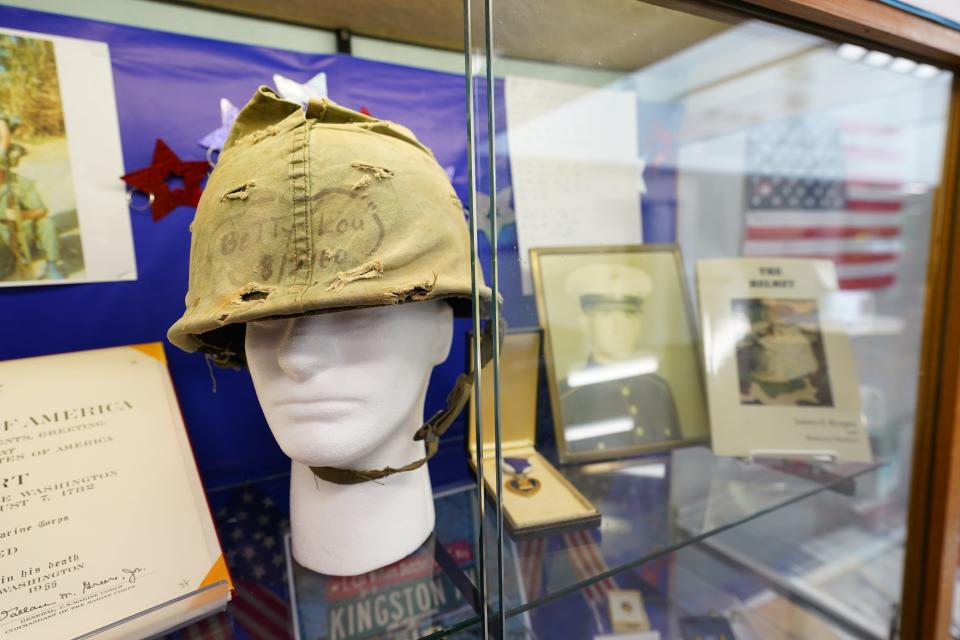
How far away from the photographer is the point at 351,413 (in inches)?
23.2

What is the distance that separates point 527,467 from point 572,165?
0.55m

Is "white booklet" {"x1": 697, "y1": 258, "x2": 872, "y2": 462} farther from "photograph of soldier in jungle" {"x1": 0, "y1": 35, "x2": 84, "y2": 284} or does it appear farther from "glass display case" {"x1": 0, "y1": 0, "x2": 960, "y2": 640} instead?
"photograph of soldier in jungle" {"x1": 0, "y1": 35, "x2": 84, "y2": 284}

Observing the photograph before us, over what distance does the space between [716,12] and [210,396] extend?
978mm

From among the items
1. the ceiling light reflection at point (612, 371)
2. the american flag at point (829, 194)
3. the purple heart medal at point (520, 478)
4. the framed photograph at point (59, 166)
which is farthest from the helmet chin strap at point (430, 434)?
the american flag at point (829, 194)

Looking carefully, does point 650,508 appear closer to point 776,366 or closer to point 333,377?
point 776,366

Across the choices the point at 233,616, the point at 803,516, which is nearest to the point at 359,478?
the point at 233,616

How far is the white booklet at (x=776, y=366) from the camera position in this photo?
947 millimetres

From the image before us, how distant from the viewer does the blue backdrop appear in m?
0.76

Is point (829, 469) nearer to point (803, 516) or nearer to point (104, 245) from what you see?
point (803, 516)

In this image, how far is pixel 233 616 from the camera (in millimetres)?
621

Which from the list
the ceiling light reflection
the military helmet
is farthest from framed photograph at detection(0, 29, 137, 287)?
the ceiling light reflection

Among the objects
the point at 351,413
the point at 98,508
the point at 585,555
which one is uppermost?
the point at 351,413

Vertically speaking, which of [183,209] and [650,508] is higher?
[183,209]

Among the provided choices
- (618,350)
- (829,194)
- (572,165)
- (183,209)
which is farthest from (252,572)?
(829,194)
